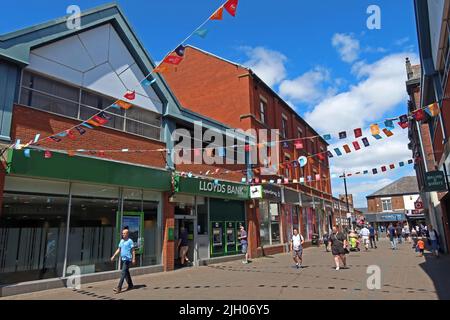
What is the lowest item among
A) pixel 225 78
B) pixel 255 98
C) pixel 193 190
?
pixel 193 190

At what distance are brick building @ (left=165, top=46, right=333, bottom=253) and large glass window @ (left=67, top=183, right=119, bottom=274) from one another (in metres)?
9.26

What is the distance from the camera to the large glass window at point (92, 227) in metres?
10.9

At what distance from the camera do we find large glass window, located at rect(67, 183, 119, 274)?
10914mm

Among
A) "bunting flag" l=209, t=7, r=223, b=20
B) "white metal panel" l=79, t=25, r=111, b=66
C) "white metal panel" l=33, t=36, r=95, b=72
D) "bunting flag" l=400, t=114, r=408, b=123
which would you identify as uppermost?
"white metal panel" l=79, t=25, r=111, b=66

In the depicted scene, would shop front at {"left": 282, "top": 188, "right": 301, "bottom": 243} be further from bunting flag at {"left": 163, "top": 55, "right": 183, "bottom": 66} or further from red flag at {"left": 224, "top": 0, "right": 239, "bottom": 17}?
red flag at {"left": 224, "top": 0, "right": 239, "bottom": 17}

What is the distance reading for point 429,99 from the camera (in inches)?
645

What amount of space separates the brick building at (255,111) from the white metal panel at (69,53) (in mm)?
10632

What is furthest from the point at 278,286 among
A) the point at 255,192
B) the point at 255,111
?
the point at 255,111

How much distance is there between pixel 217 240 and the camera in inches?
667

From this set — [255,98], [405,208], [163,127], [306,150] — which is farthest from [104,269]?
[405,208]

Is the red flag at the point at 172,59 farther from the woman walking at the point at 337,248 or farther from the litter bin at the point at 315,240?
the litter bin at the point at 315,240

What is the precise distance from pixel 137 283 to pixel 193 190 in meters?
5.44

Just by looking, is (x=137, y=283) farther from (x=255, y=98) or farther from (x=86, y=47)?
(x=255, y=98)

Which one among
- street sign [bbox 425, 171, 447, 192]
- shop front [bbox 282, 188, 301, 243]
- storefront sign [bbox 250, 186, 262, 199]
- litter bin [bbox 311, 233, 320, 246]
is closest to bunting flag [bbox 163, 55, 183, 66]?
street sign [bbox 425, 171, 447, 192]
